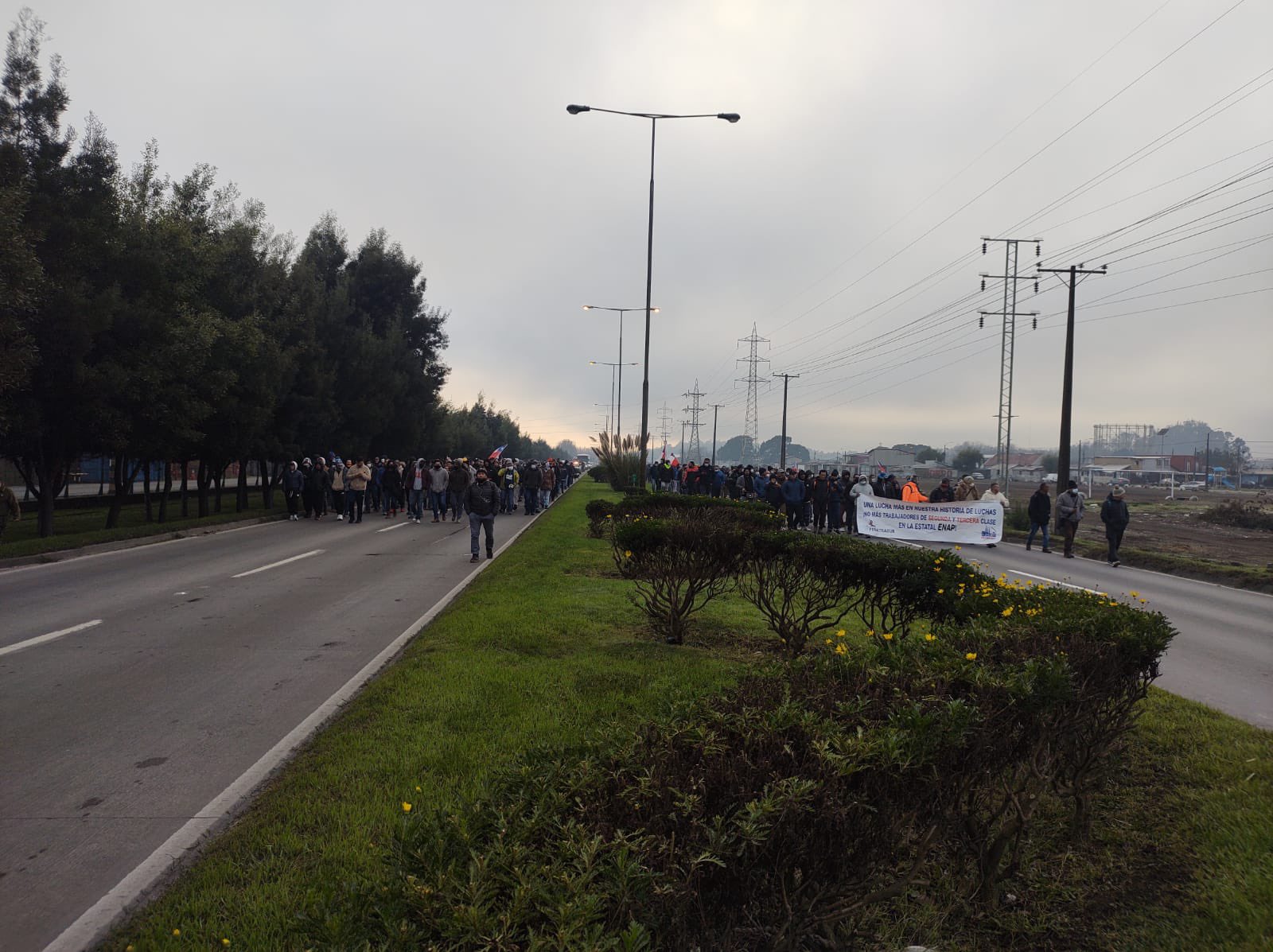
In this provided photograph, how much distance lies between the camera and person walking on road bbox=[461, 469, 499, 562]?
51.1ft

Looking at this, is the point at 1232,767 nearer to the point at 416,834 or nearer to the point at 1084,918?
the point at 1084,918

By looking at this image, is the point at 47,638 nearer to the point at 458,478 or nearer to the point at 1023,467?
the point at 458,478

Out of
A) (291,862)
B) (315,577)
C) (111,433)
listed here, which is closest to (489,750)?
(291,862)

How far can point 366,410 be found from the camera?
128ft

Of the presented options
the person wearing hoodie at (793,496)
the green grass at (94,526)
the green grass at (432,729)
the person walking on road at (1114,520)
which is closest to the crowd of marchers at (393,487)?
the green grass at (94,526)

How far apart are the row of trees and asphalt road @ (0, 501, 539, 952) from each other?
19.3ft

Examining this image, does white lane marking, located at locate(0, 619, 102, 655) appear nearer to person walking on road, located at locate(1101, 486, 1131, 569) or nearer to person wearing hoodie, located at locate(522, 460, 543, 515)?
person walking on road, located at locate(1101, 486, 1131, 569)

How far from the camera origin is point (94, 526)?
26844 millimetres

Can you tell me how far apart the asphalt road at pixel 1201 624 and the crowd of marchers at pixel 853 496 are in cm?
102

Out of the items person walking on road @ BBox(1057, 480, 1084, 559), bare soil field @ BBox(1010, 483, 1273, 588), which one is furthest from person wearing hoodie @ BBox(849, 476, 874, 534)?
bare soil field @ BBox(1010, 483, 1273, 588)

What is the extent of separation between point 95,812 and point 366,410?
119ft

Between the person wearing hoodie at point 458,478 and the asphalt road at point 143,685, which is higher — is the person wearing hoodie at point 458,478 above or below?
above

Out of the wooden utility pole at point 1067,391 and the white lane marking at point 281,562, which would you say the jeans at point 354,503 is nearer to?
the white lane marking at point 281,562

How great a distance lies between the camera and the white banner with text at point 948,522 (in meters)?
23.1
